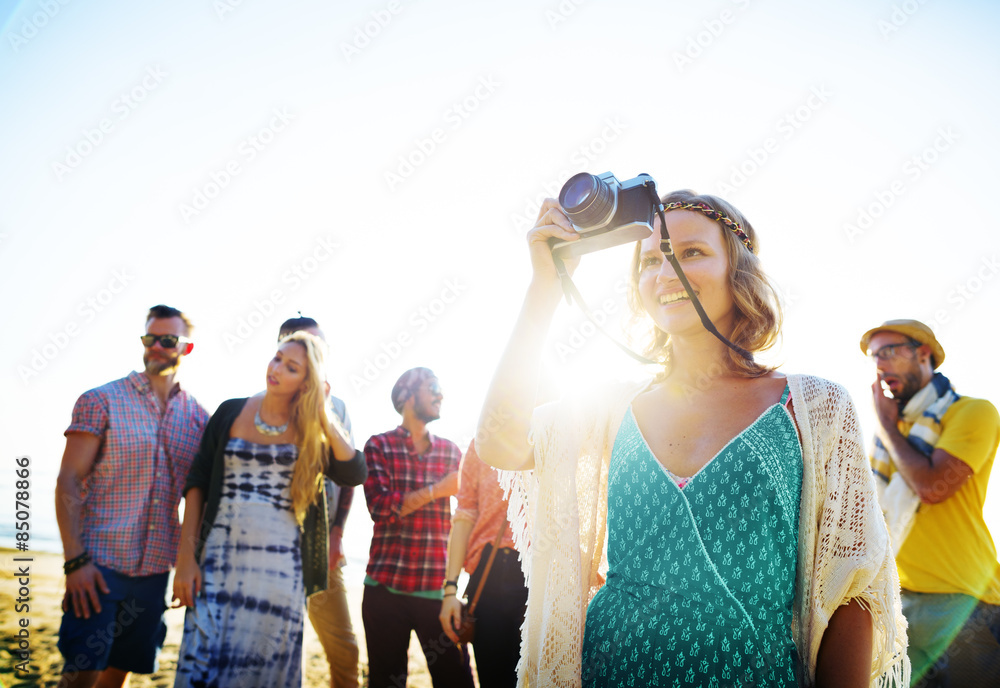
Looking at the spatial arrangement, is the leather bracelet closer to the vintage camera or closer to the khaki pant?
the khaki pant

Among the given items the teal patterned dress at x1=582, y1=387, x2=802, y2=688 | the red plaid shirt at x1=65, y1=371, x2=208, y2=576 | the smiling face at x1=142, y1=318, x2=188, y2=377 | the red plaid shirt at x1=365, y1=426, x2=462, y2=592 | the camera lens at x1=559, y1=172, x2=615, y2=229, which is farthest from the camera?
the smiling face at x1=142, y1=318, x2=188, y2=377

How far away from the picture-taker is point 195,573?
10.1ft

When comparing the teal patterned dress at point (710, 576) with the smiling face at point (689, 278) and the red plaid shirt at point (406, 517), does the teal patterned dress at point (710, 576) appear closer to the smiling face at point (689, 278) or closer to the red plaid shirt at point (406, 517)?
the smiling face at point (689, 278)

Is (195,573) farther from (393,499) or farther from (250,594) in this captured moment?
(393,499)

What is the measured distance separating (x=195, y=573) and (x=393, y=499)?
125 centimetres

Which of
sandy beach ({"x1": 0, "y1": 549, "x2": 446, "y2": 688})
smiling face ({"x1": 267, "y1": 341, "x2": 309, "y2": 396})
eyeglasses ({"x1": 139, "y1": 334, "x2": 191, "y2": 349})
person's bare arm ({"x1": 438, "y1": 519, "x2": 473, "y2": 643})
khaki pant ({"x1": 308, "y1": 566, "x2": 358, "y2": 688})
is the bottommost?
sandy beach ({"x1": 0, "y1": 549, "x2": 446, "y2": 688})

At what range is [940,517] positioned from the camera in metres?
3.19

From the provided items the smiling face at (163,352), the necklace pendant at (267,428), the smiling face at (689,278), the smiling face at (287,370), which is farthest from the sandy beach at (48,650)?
the smiling face at (689,278)

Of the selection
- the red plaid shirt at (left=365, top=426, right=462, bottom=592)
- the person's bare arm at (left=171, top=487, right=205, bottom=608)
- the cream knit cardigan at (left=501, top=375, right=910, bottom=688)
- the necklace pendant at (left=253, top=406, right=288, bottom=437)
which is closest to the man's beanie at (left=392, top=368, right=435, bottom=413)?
the red plaid shirt at (left=365, top=426, right=462, bottom=592)

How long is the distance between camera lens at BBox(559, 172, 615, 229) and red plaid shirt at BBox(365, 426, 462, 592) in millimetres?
2917

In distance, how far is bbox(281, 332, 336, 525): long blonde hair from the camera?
330cm

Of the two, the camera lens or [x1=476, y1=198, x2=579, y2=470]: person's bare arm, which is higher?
the camera lens

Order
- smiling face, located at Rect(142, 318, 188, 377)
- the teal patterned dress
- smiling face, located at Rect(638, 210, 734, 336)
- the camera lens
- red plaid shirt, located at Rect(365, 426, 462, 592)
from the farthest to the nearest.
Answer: smiling face, located at Rect(142, 318, 188, 377) < red plaid shirt, located at Rect(365, 426, 462, 592) < smiling face, located at Rect(638, 210, 734, 336) < the camera lens < the teal patterned dress

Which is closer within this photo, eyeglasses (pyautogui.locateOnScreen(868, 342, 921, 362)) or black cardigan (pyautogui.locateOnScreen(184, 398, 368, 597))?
black cardigan (pyautogui.locateOnScreen(184, 398, 368, 597))
